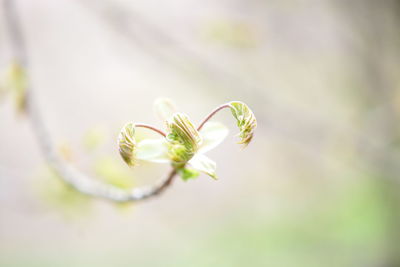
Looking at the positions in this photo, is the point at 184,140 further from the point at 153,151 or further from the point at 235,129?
the point at 235,129

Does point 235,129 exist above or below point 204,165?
above

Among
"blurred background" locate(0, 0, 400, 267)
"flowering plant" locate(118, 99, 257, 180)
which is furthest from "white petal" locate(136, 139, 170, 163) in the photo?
"blurred background" locate(0, 0, 400, 267)

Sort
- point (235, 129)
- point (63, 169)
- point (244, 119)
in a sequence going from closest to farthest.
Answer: point (244, 119)
point (63, 169)
point (235, 129)

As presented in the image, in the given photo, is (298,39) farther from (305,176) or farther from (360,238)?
(360,238)

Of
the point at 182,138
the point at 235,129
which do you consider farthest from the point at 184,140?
the point at 235,129

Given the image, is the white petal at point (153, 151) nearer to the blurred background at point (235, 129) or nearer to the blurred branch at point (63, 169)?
the blurred branch at point (63, 169)

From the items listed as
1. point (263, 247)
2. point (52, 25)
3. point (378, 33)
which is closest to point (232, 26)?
point (378, 33)
